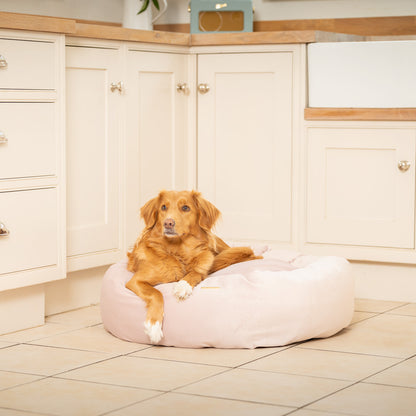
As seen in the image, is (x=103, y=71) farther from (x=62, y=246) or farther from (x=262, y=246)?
(x=262, y=246)

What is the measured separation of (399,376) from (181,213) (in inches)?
34.0

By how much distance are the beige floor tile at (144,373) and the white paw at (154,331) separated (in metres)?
0.11

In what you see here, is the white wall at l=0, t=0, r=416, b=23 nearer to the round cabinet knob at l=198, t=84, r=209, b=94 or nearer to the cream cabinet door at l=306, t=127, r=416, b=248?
the round cabinet knob at l=198, t=84, r=209, b=94

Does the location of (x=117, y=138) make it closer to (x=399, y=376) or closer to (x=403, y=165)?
(x=403, y=165)

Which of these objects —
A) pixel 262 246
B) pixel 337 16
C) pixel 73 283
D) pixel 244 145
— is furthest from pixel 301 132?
pixel 73 283

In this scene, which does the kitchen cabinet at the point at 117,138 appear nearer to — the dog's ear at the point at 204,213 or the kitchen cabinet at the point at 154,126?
the kitchen cabinet at the point at 154,126

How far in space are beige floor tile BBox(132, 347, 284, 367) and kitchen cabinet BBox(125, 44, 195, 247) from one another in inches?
32.5

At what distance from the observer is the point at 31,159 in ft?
8.96

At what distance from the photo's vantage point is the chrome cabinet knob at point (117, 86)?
3.14m

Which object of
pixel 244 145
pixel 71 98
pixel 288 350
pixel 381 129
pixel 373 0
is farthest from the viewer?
pixel 373 0

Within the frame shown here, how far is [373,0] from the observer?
3.71 meters

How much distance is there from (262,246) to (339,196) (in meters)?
0.37

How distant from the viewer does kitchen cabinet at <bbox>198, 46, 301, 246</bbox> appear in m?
3.36

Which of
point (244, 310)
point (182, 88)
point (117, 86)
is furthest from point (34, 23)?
point (244, 310)
